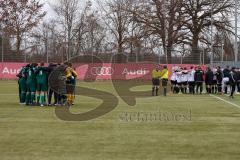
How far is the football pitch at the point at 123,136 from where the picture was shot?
36.2 ft

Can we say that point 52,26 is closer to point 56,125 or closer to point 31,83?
point 31,83

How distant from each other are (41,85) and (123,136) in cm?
1031

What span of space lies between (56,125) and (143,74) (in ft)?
112

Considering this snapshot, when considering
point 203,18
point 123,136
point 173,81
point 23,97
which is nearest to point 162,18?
point 203,18

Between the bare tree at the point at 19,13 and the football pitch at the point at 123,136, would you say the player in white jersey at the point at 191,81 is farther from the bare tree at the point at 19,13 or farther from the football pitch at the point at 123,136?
the bare tree at the point at 19,13

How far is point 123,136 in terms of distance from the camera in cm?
1362

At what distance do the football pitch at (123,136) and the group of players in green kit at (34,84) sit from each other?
265 cm

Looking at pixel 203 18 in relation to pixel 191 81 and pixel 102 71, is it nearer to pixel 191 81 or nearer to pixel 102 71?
pixel 102 71

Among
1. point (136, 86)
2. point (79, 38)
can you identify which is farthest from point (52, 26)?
point (136, 86)

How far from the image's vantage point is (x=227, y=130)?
1500cm

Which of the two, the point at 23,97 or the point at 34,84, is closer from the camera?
the point at 34,84

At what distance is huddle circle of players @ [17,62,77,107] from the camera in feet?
75.7

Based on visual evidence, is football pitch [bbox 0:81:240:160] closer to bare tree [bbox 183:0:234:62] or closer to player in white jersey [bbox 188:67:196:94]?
player in white jersey [bbox 188:67:196:94]

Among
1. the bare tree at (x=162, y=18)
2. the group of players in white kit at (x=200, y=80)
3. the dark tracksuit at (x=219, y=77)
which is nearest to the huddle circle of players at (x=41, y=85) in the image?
the group of players in white kit at (x=200, y=80)
